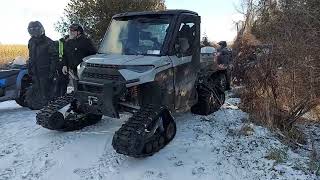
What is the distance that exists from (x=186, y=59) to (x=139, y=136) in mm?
2388

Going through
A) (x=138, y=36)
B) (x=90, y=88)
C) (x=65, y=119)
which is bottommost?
(x=65, y=119)

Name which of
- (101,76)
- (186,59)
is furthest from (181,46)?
(101,76)

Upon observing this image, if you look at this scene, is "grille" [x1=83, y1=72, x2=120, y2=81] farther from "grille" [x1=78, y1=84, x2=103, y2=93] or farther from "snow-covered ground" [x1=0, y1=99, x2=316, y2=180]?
"snow-covered ground" [x1=0, y1=99, x2=316, y2=180]

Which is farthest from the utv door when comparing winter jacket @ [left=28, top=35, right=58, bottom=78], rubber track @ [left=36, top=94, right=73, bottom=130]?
winter jacket @ [left=28, top=35, right=58, bottom=78]

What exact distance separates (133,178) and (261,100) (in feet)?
16.7

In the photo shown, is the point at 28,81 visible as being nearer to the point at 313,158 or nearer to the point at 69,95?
the point at 69,95

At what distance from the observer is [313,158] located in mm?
7750

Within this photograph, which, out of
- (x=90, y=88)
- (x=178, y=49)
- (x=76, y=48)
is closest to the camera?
(x=90, y=88)

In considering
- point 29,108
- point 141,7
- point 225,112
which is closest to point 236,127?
point 225,112

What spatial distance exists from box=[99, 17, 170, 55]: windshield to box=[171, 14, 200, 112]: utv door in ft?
0.92

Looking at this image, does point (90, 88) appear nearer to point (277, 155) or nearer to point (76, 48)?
point (76, 48)

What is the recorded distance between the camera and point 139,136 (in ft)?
22.0

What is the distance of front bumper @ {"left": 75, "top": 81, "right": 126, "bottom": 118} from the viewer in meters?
7.30

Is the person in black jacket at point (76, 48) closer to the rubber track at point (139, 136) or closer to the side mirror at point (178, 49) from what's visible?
the side mirror at point (178, 49)
